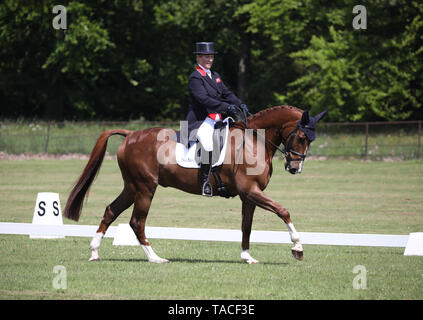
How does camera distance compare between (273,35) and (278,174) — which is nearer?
(278,174)

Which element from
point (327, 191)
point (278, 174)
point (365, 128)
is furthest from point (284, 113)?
point (365, 128)

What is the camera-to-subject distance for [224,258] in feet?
33.9

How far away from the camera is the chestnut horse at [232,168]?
945cm

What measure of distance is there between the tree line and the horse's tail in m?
24.2

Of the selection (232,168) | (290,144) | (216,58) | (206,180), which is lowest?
(206,180)

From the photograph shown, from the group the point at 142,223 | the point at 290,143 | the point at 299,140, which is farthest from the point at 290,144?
the point at 142,223

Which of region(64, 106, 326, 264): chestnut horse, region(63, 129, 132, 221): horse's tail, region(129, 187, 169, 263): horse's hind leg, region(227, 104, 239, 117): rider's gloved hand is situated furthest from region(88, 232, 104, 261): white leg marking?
region(227, 104, 239, 117): rider's gloved hand

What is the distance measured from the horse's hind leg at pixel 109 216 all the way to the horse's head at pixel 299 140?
2.21m

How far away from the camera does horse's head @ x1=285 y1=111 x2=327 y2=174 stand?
9.39m

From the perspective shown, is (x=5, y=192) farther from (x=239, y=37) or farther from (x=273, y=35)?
(x=239, y=37)

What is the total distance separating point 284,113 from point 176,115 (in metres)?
38.7

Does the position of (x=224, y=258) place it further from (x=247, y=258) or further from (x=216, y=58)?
(x=216, y=58)

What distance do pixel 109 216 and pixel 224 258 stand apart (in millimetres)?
1722
